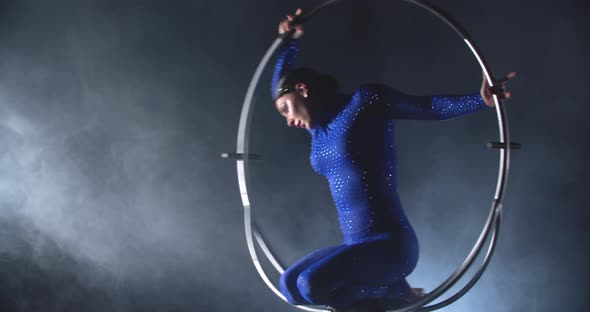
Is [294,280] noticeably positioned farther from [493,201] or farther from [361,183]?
[493,201]

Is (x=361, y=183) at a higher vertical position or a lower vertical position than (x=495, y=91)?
lower

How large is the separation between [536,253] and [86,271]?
96.9 inches

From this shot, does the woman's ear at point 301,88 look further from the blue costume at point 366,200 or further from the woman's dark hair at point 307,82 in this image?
the blue costume at point 366,200

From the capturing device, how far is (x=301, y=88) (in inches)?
81.5

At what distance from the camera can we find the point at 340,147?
1.98 metres

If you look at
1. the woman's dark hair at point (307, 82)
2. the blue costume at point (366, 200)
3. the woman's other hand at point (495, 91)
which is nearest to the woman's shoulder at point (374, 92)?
the blue costume at point (366, 200)

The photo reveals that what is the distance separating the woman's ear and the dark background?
115cm

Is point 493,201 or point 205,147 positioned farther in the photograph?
point 205,147

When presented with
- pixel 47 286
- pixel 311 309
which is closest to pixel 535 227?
pixel 311 309

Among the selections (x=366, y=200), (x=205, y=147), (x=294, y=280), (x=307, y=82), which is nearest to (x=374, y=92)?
(x=307, y=82)

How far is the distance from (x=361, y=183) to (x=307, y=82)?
445mm

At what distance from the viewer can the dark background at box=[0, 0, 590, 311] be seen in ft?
9.47

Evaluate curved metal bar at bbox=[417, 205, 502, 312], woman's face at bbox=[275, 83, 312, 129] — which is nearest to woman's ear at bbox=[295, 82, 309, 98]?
woman's face at bbox=[275, 83, 312, 129]

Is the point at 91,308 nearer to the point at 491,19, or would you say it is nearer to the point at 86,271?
the point at 86,271
